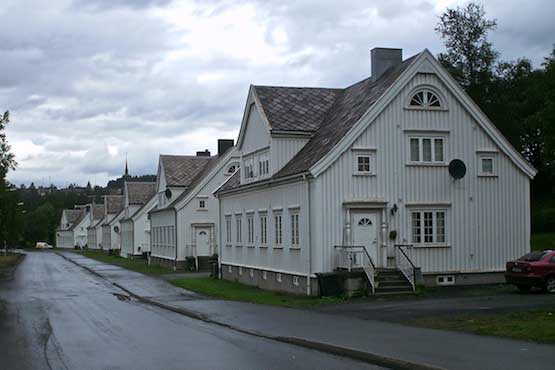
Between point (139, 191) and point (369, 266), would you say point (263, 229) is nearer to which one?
point (369, 266)

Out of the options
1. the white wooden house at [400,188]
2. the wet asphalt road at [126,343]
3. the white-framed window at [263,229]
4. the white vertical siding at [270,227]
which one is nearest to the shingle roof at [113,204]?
the white vertical siding at [270,227]

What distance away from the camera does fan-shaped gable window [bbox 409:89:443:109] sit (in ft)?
91.9

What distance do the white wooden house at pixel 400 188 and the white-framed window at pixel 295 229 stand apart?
0.04 m

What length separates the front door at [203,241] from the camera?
50.8 metres

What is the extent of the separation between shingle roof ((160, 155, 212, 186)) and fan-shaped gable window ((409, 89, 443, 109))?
1198 inches

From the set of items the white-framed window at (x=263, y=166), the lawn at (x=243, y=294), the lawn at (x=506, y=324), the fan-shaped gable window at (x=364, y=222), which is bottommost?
the lawn at (x=243, y=294)

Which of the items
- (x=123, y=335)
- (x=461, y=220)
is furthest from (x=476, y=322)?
→ (x=461, y=220)

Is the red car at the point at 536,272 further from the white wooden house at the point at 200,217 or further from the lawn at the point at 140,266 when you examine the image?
the white wooden house at the point at 200,217

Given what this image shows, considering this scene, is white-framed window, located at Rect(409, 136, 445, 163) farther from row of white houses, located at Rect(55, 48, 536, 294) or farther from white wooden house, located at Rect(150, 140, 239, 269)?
white wooden house, located at Rect(150, 140, 239, 269)

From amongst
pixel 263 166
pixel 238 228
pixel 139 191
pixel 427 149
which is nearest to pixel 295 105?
pixel 263 166

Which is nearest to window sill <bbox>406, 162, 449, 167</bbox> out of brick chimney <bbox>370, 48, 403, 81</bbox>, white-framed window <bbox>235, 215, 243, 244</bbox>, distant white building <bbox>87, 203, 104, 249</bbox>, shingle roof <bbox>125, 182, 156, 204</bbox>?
brick chimney <bbox>370, 48, 403, 81</bbox>

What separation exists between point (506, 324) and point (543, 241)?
42449mm

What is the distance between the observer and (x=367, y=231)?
26828 mm

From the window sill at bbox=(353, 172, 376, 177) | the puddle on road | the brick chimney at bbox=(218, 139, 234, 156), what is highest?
the brick chimney at bbox=(218, 139, 234, 156)
